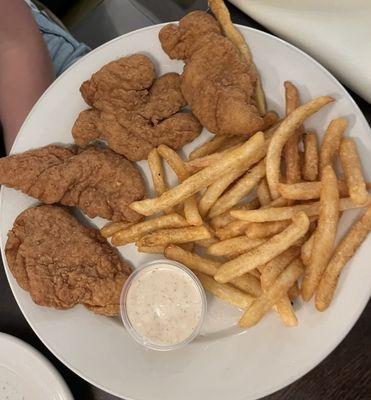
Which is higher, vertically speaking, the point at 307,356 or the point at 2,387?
the point at 307,356

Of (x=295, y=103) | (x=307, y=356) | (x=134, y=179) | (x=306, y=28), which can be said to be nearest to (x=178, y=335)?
(x=307, y=356)

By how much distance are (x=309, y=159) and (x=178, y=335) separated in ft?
2.12

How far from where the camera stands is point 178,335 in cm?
154

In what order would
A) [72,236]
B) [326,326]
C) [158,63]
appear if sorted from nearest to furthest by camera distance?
1. [326,326]
2. [72,236]
3. [158,63]

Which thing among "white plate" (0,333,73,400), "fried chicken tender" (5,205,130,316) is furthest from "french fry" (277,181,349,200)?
"white plate" (0,333,73,400)

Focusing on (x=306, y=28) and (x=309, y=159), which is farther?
(x=306, y=28)

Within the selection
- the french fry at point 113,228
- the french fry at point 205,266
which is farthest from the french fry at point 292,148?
the french fry at point 113,228

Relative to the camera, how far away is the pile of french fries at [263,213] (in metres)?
1.40

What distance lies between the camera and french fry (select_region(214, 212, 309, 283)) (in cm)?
135

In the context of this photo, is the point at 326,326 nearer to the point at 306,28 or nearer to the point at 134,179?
the point at 134,179

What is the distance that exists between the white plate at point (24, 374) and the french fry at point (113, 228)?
1.48ft

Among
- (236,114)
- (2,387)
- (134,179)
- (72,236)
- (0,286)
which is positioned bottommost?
(2,387)

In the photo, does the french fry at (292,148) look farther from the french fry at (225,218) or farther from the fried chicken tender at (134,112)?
the fried chicken tender at (134,112)

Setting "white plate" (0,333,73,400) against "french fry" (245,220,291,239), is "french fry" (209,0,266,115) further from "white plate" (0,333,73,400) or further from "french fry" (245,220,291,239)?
"white plate" (0,333,73,400)
